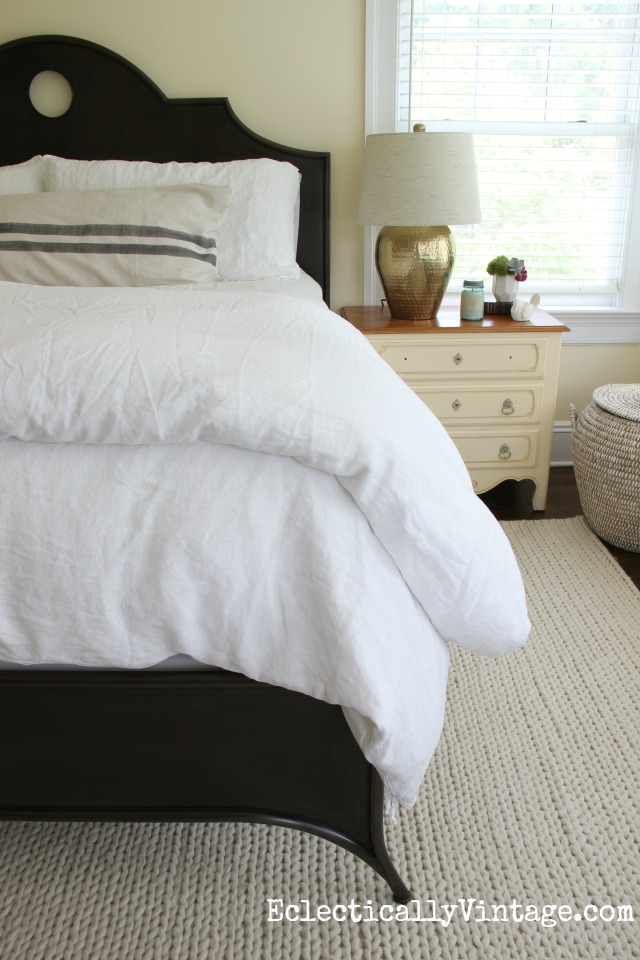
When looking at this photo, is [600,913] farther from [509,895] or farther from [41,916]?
[41,916]

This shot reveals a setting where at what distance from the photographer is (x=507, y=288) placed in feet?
8.79

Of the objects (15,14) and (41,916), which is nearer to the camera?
(41,916)

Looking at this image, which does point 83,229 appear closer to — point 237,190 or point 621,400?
point 237,190

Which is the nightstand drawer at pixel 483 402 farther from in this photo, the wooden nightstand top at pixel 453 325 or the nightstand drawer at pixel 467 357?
the wooden nightstand top at pixel 453 325

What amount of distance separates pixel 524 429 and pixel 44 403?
6.21 ft

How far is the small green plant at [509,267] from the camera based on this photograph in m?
2.64

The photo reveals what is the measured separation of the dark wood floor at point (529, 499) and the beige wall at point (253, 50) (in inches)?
50.6

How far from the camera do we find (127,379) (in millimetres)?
1045

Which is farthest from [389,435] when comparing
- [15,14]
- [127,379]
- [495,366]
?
[15,14]

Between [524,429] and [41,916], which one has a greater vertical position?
[524,429]

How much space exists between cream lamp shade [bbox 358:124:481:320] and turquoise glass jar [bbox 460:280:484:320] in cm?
9

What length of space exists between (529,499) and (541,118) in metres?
1.35

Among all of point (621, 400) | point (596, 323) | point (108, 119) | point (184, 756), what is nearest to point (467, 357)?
point (621, 400)

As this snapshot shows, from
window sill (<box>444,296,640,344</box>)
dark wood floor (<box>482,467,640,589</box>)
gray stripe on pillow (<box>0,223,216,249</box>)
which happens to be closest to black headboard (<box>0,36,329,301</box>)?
gray stripe on pillow (<box>0,223,216,249</box>)
